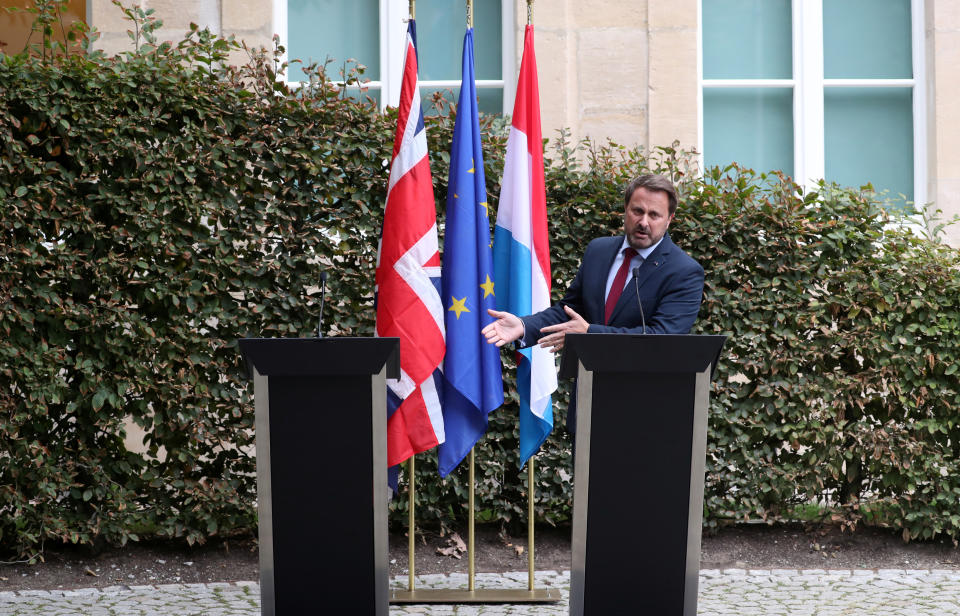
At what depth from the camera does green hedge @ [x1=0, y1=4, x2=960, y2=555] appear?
16.2 feet

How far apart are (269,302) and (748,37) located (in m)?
4.78

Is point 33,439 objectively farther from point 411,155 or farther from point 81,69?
point 411,155

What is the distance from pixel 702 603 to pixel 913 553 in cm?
169

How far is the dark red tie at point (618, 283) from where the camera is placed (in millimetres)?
4203

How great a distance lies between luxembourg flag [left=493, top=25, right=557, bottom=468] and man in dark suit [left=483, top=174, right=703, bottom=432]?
39cm

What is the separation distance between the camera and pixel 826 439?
5.44m

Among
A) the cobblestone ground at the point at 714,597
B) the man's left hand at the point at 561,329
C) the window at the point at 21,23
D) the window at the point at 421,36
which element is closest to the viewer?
the man's left hand at the point at 561,329

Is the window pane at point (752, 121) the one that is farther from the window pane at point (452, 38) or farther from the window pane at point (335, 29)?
the window pane at point (335, 29)

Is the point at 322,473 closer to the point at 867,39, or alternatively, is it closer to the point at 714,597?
the point at 714,597

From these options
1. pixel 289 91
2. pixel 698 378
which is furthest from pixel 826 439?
pixel 289 91

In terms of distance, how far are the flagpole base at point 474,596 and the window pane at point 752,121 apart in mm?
4348

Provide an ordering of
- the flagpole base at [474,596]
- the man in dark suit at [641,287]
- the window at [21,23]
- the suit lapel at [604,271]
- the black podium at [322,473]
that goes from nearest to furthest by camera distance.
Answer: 1. the black podium at [322,473]
2. the man in dark suit at [641,287]
3. the suit lapel at [604,271]
4. the flagpole base at [474,596]
5. the window at [21,23]

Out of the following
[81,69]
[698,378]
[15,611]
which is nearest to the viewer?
[698,378]

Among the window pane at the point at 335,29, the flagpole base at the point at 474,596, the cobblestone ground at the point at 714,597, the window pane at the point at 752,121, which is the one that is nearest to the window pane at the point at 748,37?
the window pane at the point at 752,121
